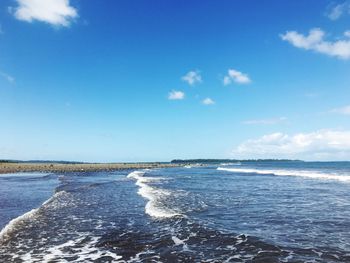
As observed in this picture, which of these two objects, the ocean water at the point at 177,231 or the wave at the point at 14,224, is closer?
the ocean water at the point at 177,231

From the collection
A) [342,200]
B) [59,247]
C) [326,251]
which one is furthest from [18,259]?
[342,200]

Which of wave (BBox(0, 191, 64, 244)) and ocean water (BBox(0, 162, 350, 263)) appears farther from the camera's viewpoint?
wave (BBox(0, 191, 64, 244))

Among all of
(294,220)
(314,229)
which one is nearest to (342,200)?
(294,220)

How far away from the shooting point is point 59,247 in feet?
53.7

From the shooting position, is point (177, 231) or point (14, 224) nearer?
point (177, 231)

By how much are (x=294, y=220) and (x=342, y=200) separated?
11.3 meters

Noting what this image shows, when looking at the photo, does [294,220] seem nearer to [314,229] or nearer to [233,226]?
[314,229]

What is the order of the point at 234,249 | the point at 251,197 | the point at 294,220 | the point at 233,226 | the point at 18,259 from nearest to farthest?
1. the point at 18,259
2. the point at 234,249
3. the point at 233,226
4. the point at 294,220
5. the point at 251,197

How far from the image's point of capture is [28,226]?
2077 centimetres

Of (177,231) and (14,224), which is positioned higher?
(14,224)

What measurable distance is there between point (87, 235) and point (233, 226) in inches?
309

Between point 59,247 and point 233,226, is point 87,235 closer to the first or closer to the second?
point 59,247

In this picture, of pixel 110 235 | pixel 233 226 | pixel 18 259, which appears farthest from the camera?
pixel 233 226

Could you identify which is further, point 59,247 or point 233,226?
point 233,226
